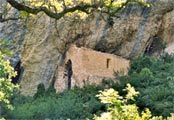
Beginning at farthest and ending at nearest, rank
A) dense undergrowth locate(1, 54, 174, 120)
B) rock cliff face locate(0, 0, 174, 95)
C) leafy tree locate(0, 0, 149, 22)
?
rock cliff face locate(0, 0, 174, 95)
dense undergrowth locate(1, 54, 174, 120)
leafy tree locate(0, 0, 149, 22)

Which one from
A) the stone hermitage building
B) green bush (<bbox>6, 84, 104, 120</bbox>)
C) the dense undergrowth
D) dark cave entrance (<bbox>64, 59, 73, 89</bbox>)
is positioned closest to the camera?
the dense undergrowth

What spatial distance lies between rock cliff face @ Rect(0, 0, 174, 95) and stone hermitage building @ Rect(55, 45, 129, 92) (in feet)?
1.08

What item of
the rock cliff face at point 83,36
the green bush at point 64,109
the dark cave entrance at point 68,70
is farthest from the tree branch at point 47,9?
the dark cave entrance at point 68,70

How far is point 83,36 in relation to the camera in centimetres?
2422

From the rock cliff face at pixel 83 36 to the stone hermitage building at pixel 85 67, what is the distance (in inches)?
13.0

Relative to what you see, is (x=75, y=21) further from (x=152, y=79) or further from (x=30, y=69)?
(x=152, y=79)

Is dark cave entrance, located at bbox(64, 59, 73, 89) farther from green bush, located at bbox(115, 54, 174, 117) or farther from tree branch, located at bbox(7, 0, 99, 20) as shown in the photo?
tree branch, located at bbox(7, 0, 99, 20)

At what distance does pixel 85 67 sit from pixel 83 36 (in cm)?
169

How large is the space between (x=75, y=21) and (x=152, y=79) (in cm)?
748

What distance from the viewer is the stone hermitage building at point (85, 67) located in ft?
78.8

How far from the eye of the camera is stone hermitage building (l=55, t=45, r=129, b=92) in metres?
24.0

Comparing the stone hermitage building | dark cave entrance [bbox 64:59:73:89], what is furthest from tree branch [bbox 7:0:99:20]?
dark cave entrance [bbox 64:59:73:89]

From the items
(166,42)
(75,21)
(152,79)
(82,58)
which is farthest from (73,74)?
(152,79)

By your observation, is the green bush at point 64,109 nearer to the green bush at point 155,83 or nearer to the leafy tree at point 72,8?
the green bush at point 155,83
